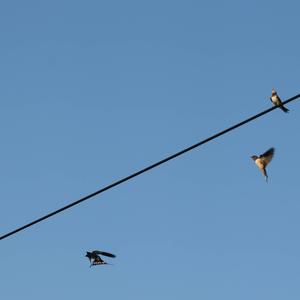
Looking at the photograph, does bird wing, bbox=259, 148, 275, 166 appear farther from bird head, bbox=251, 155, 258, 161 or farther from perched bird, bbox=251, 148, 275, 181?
bird head, bbox=251, 155, 258, 161

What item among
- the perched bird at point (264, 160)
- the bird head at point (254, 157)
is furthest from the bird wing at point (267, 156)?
the bird head at point (254, 157)

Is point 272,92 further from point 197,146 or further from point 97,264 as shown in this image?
point 197,146

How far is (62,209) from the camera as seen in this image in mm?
9203

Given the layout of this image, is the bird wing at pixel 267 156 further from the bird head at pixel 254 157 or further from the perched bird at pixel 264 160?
the bird head at pixel 254 157

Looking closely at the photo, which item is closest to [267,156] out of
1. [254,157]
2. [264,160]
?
[264,160]

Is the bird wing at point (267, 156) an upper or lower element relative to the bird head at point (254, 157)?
lower

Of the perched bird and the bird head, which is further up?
the bird head

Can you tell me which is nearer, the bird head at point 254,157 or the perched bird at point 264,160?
the perched bird at point 264,160

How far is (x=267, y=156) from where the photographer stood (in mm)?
20094

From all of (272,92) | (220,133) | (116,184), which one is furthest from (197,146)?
(272,92)

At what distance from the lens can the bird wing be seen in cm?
1998

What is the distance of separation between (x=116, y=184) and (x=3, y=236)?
147cm

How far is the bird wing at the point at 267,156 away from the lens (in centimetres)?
1998

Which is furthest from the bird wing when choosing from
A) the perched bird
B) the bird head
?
the bird head
